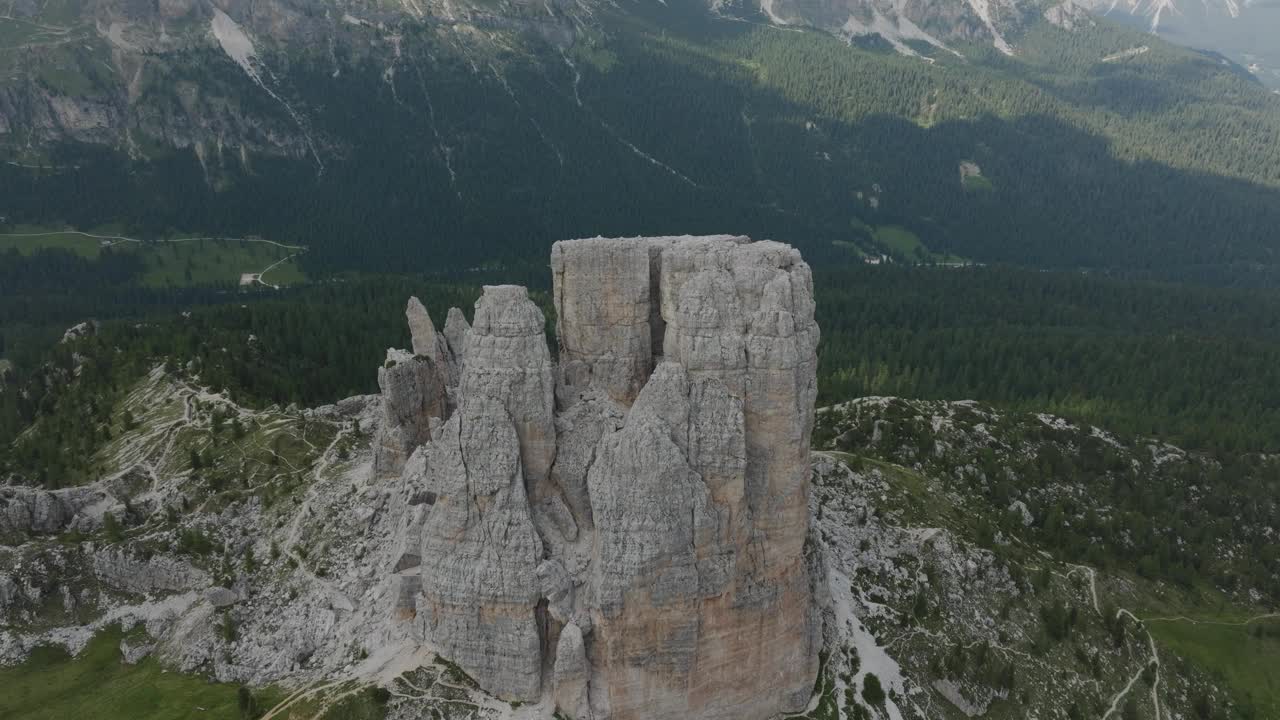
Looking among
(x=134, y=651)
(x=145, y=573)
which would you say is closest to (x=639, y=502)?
(x=134, y=651)

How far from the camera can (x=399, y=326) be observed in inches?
5404

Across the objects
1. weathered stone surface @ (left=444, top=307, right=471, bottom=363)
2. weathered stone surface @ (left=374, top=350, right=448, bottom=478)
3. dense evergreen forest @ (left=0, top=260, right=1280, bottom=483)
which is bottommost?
dense evergreen forest @ (left=0, top=260, right=1280, bottom=483)

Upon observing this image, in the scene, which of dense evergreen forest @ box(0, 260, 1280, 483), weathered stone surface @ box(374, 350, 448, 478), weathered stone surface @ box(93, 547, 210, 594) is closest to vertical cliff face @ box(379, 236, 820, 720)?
weathered stone surface @ box(374, 350, 448, 478)

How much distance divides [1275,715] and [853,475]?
4311 cm

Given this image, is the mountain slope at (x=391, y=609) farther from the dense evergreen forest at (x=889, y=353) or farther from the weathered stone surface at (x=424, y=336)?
the weathered stone surface at (x=424, y=336)

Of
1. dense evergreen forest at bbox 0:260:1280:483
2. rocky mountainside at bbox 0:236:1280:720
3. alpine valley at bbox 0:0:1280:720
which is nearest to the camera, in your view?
rocky mountainside at bbox 0:236:1280:720

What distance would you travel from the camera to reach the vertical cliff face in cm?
4088

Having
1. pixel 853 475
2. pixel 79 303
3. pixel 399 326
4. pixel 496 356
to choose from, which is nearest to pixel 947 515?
pixel 853 475

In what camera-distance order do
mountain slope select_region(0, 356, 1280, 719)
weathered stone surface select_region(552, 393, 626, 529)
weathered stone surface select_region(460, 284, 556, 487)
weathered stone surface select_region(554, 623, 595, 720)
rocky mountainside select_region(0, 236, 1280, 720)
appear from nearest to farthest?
weathered stone surface select_region(554, 623, 595, 720) → rocky mountainside select_region(0, 236, 1280, 720) → weathered stone surface select_region(460, 284, 556, 487) → weathered stone surface select_region(552, 393, 626, 529) → mountain slope select_region(0, 356, 1280, 719)

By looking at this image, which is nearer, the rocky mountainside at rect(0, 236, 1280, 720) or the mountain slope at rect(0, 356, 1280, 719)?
the rocky mountainside at rect(0, 236, 1280, 720)

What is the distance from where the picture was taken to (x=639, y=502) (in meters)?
40.0

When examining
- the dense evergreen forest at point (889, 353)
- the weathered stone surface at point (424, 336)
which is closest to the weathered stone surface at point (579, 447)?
the weathered stone surface at point (424, 336)

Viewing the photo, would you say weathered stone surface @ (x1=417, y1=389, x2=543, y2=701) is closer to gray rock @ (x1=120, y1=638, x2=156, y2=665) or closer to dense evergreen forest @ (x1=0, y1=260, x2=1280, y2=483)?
gray rock @ (x1=120, y1=638, x2=156, y2=665)

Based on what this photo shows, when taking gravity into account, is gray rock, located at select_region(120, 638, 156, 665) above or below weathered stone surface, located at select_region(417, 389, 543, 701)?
below
